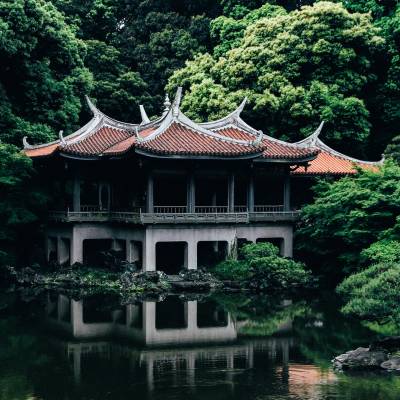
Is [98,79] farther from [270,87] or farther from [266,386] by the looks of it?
[266,386]

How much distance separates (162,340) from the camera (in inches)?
976

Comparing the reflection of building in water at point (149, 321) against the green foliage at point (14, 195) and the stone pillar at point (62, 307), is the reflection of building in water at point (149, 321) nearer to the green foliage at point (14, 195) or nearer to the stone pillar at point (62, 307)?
the stone pillar at point (62, 307)

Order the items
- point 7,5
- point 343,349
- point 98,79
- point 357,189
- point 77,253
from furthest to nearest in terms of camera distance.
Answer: point 98,79 < point 7,5 < point 77,253 < point 357,189 < point 343,349

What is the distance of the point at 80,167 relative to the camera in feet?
125

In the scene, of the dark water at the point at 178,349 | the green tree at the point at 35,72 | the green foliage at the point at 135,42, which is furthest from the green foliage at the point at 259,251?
the green foliage at the point at 135,42

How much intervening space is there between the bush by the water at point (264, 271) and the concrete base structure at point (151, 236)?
1.39 metres

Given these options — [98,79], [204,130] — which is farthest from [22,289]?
[98,79]

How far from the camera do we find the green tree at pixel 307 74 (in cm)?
4634

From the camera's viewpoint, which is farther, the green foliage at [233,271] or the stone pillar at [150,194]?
the stone pillar at [150,194]

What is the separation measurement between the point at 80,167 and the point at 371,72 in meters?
19.6

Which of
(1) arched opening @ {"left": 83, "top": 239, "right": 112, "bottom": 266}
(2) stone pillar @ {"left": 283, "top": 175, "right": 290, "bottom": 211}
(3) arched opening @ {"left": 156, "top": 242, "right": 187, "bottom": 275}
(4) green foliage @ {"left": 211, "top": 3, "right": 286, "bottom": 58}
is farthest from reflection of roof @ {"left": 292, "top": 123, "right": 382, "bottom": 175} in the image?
(4) green foliage @ {"left": 211, "top": 3, "right": 286, "bottom": 58}

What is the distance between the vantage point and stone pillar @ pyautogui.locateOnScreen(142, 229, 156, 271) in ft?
115

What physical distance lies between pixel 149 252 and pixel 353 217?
7.93 metres

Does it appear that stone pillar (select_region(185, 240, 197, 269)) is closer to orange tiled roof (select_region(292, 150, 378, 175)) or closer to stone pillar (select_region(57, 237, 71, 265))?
stone pillar (select_region(57, 237, 71, 265))
